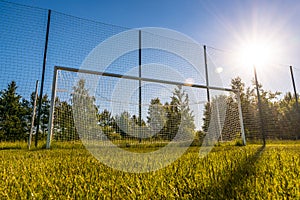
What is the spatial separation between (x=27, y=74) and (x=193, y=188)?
15.2 ft

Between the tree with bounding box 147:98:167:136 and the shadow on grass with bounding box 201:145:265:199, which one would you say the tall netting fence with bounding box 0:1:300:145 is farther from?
the shadow on grass with bounding box 201:145:265:199

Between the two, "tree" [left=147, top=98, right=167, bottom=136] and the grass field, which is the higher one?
"tree" [left=147, top=98, right=167, bottom=136]

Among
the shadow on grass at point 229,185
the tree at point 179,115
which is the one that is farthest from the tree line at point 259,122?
the shadow on grass at point 229,185

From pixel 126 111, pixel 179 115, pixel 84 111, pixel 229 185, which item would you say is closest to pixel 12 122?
pixel 84 111

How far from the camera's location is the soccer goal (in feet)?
13.3

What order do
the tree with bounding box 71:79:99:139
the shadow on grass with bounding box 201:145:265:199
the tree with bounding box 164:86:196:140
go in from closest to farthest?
the shadow on grass with bounding box 201:145:265:199 → the tree with bounding box 71:79:99:139 → the tree with bounding box 164:86:196:140

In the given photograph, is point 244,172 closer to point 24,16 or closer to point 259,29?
point 24,16

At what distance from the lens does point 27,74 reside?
4531mm

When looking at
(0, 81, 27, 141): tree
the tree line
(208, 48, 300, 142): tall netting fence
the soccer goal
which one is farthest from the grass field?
(208, 48, 300, 142): tall netting fence

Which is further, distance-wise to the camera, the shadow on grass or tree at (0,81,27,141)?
tree at (0,81,27,141)

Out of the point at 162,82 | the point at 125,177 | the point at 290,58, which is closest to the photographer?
the point at 125,177

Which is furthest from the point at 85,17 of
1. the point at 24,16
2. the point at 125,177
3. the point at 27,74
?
the point at 125,177

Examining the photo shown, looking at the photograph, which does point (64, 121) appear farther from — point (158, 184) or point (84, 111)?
point (158, 184)

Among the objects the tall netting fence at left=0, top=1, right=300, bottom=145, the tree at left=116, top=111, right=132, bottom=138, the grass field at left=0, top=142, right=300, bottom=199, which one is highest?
the tall netting fence at left=0, top=1, right=300, bottom=145
